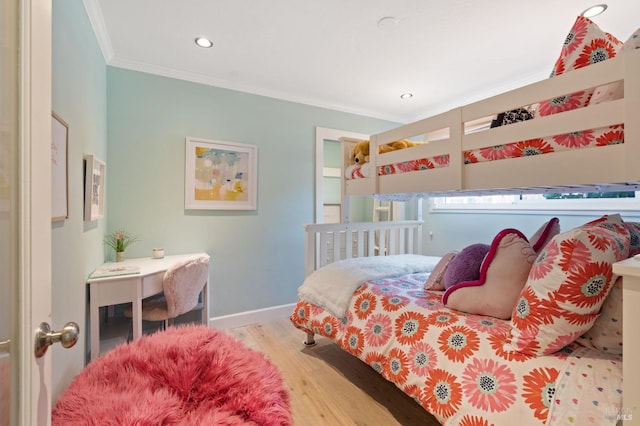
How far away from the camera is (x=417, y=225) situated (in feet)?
9.82

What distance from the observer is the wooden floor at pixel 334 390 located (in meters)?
1.52

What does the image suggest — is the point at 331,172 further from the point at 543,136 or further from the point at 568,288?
the point at 568,288

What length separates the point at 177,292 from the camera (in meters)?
1.94

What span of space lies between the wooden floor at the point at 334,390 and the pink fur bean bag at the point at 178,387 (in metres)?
0.60

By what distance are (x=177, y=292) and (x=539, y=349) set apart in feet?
6.41

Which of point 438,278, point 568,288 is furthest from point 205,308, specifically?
point 568,288

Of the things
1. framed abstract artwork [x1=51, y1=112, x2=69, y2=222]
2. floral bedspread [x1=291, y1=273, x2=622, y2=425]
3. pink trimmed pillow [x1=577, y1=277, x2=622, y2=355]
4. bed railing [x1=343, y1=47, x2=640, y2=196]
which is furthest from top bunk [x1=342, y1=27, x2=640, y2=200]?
framed abstract artwork [x1=51, y1=112, x2=69, y2=222]

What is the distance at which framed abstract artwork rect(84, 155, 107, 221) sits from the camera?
5.53 ft

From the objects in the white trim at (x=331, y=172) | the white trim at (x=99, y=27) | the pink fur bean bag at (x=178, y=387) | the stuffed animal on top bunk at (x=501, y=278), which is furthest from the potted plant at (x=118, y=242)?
the white trim at (x=331, y=172)

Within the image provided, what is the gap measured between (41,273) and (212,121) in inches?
90.8

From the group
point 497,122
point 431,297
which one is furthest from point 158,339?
point 497,122

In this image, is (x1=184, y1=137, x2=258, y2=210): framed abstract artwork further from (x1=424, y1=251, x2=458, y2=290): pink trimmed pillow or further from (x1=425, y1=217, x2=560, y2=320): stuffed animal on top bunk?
(x1=425, y1=217, x2=560, y2=320): stuffed animal on top bunk

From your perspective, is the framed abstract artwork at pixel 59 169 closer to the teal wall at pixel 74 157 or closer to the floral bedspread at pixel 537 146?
the teal wall at pixel 74 157

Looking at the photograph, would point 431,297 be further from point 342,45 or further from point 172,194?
point 172,194
